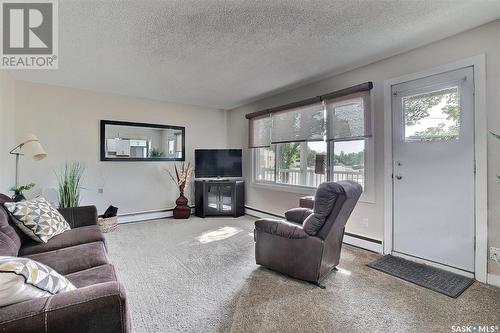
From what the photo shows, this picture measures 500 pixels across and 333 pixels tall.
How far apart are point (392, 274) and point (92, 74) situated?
14.7 feet

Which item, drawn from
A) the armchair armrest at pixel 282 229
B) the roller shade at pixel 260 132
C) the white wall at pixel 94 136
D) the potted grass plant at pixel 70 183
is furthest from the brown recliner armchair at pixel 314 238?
the white wall at pixel 94 136

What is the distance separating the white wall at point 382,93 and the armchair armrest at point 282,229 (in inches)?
53.9

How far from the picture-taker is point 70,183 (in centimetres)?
378

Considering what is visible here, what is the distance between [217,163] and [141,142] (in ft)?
5.05

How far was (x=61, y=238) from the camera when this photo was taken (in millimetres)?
2152

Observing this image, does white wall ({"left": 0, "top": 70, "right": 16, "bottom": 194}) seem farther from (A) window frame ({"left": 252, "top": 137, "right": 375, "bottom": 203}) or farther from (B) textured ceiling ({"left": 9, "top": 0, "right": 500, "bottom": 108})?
(A) window frame ({"left": 252, "top": 137, "right": 375, "bottom": 203})

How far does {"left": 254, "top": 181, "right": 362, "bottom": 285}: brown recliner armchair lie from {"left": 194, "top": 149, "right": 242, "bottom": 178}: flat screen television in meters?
2.85

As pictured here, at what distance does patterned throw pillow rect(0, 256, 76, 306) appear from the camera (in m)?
0.89

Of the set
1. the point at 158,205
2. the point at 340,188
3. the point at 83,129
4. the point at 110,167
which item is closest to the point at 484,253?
the point at 340,188

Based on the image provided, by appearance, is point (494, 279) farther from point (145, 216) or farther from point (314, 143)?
point (145, 216)

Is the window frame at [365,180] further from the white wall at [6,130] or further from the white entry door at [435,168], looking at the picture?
the white wall at [6,130]

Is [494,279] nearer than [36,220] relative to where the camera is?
No

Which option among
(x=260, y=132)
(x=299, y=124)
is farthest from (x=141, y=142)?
(x=299, y=124)

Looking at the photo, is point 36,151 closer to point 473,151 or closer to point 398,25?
point 398,25
